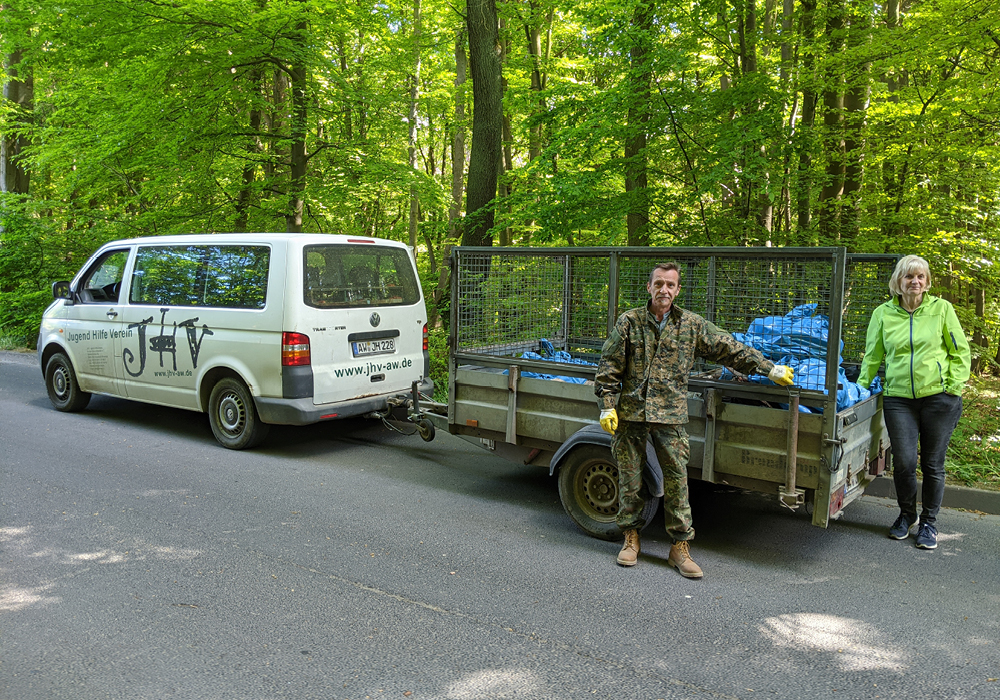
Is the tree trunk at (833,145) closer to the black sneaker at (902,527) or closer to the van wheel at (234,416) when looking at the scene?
the black sneaker at (902,527)

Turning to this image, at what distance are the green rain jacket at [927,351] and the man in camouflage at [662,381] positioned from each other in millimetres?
1115

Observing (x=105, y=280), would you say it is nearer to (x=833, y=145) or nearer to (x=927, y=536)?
(x=927, y=536)

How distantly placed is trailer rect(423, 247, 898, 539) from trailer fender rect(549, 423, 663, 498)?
0.01 metres

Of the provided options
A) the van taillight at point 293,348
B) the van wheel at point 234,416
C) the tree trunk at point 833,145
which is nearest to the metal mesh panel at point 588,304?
the van taillight at point 293,348

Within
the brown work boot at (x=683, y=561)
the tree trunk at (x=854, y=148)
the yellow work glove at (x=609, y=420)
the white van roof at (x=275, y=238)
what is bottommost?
the brown work boot at (x=683, y=561)

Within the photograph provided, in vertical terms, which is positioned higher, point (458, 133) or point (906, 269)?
point (458, 133)

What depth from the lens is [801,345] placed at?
496cm

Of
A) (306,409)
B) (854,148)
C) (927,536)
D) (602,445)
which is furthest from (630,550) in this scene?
(854,148)

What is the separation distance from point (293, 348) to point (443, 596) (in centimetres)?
346

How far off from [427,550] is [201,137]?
11541 mm

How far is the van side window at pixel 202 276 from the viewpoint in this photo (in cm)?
718

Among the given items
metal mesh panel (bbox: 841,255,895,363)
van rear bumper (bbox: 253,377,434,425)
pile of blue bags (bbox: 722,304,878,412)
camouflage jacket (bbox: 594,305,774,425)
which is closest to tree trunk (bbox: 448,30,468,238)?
van rear bumper (bbox: 253,377,434,425)

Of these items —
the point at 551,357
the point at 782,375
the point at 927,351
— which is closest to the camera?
the point at 782,375

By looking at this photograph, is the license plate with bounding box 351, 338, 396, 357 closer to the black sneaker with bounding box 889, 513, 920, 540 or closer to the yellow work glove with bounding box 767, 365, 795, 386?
the yellow work glove with bounding box 767, 365, 795, 386
